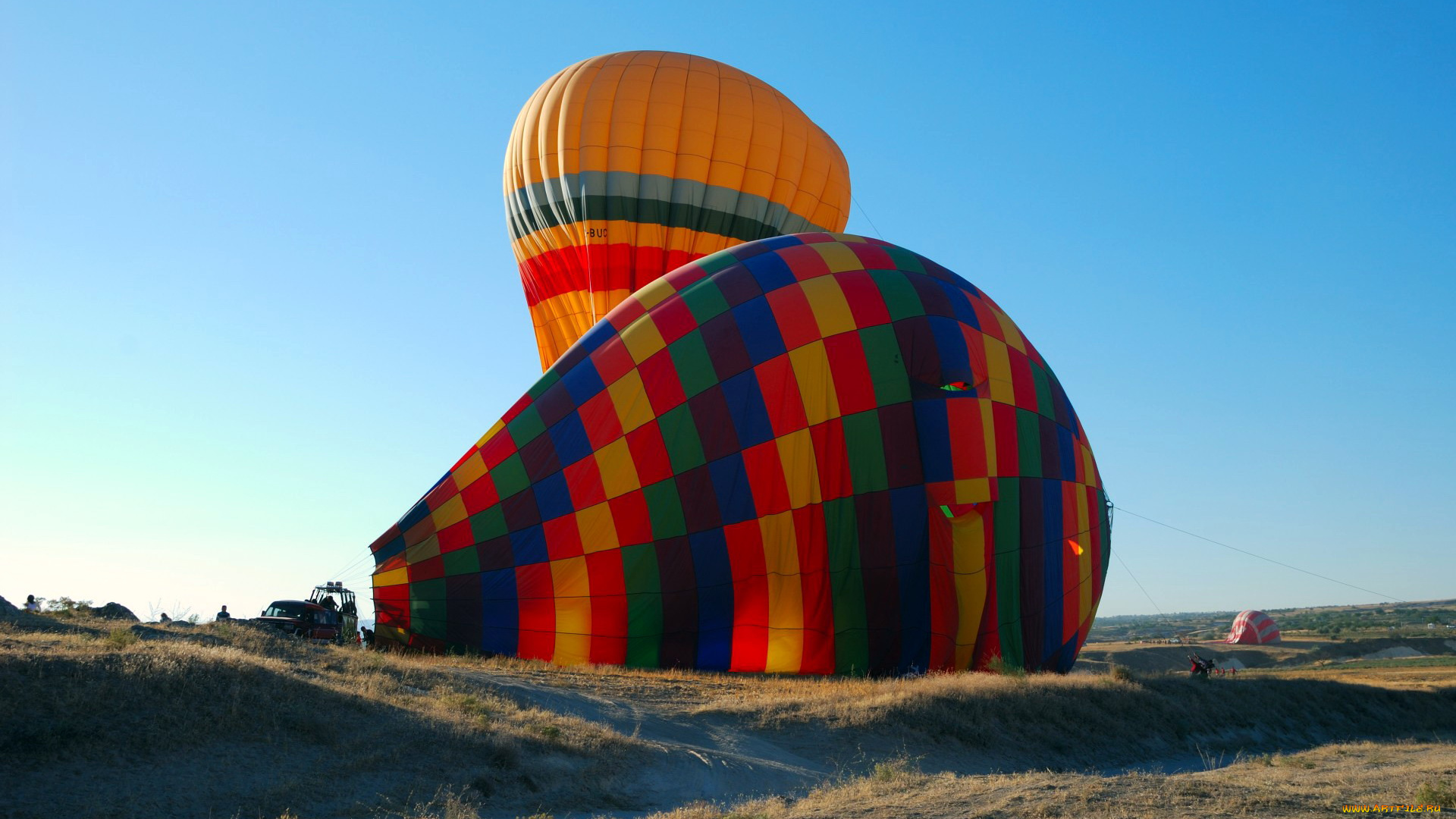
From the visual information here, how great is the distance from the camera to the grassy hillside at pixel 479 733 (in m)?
7.90

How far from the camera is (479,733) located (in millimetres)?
9711

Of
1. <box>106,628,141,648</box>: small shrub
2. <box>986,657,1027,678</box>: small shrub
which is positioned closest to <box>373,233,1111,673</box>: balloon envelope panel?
<box>986,657,1027,678</box>: small shrub

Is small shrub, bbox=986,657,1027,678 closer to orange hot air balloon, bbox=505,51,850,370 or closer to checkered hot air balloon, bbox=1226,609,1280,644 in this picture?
orange hot air balloon, bbox=505,51,850,370

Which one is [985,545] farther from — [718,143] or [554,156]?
[554,156]

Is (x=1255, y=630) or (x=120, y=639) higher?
(x=120, y=639)

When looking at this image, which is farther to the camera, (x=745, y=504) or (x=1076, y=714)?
(x=745, y=504)

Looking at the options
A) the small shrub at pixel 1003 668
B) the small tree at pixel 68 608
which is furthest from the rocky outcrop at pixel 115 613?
the small shrub at pixel 1003 668

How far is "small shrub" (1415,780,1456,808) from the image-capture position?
823cm

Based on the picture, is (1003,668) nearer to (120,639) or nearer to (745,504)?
(745,504)

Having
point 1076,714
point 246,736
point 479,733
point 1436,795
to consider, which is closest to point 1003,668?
point 1076,714

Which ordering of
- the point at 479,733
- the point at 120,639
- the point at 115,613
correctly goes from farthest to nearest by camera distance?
the point at 115,613 < the point at 120,639 < the point at 479,733

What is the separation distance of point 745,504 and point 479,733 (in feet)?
22.8

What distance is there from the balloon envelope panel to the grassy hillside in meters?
0.84

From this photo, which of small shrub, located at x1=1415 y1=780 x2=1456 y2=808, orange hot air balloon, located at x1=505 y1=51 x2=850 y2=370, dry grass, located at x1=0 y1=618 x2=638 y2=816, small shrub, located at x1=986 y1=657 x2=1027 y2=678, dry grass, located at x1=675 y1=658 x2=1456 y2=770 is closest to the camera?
dry grass, located at x1=0 y1=618 x2=638 y2=816
